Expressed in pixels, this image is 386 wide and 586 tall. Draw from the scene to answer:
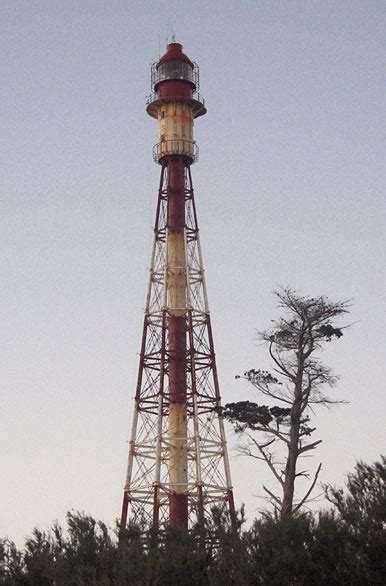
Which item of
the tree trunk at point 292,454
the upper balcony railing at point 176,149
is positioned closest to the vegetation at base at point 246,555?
the tree trunk at point 292,454

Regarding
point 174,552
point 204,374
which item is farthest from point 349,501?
point 204,374

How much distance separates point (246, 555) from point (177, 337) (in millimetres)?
27047

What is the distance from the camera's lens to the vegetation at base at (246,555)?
2738 cm

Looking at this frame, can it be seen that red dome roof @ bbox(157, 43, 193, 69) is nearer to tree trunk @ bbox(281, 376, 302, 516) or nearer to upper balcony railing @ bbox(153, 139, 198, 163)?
upper balcony railing @ bbox(153, 139, 198, 163)

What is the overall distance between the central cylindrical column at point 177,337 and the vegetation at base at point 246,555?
1749 centimetres

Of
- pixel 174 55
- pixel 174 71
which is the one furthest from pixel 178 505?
pixel 174 55

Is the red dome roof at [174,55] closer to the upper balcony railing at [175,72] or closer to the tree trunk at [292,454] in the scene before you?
Answer: the upper balcony railing at [175,72]

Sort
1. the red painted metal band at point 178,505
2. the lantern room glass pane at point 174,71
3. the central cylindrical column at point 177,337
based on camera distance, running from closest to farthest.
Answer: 1. the red painted metal band at point 178,505
2. the central cylindrical column at point 177,337
3. the lantern room glass pane at point 174,71

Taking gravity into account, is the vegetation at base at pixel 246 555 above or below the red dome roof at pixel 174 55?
below

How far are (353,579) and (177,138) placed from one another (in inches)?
1447

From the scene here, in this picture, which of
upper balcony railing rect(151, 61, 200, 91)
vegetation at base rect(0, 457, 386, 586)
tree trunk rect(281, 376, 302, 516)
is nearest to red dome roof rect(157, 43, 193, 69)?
upper balcony railing rect(151, 61, 200, 91)

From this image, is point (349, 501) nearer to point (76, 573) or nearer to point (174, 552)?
point (174, 552)

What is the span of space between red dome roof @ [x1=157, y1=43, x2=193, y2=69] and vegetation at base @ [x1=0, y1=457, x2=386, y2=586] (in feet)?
120

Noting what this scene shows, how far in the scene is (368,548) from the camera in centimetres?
2758
